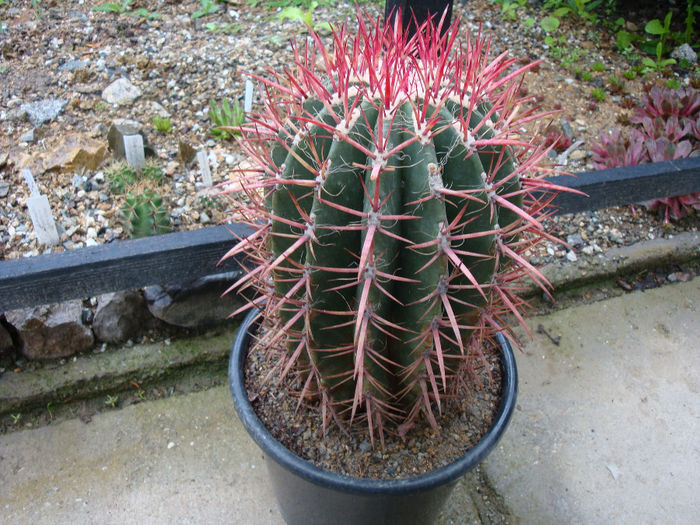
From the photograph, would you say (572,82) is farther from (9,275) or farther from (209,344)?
(9,275)

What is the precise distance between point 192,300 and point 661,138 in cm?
192

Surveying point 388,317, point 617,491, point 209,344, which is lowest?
point 617,491

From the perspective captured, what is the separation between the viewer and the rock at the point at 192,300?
67.4 inches

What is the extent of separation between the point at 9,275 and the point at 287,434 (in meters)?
0.81

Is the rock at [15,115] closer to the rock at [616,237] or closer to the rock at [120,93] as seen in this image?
the rock at [120,93]

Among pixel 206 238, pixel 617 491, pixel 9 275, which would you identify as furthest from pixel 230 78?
pixel 617 491

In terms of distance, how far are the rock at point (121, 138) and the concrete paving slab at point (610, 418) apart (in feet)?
5.09

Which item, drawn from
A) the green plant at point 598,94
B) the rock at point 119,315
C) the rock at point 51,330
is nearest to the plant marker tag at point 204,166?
the rock at point 119,315

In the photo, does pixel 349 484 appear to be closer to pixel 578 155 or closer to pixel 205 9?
pixel 578 155

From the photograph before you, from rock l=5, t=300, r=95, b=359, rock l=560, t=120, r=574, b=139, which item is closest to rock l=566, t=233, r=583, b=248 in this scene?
rock l=560, t=120, r=574, b=139

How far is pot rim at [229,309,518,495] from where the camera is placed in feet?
3.35

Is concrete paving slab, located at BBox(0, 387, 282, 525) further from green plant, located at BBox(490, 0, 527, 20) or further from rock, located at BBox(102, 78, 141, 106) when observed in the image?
green plant, located at BBox(490, 0, 527, 20)

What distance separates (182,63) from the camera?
2.52 meters

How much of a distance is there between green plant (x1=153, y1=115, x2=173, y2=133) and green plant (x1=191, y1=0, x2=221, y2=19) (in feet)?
3.07
